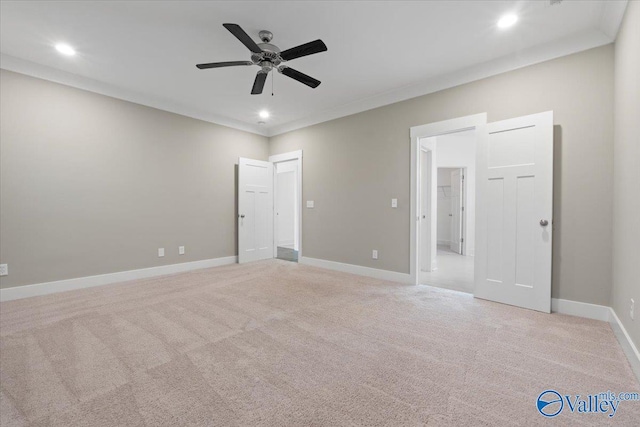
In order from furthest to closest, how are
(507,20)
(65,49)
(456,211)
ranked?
(456,211) < (65,49) < (507,20)

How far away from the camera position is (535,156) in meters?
2.84

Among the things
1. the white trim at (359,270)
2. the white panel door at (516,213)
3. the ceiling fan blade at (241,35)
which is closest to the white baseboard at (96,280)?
the white trim at (359,270)

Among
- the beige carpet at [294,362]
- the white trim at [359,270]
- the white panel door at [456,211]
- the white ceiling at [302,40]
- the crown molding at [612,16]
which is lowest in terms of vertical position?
the beige carpet at [294,362]

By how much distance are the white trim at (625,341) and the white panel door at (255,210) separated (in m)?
5.05

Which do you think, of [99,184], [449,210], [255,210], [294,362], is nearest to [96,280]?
[99,184]

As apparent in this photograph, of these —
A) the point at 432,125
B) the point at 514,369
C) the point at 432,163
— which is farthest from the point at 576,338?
the point at 432,163

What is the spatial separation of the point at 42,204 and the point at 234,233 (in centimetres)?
272

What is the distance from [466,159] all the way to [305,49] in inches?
226

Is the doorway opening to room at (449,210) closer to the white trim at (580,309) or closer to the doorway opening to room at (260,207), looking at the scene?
the white trim at (580,309)

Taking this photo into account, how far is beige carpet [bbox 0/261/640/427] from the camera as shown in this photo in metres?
1.44

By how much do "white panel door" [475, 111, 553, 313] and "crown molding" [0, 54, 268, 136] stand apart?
14.5 ft

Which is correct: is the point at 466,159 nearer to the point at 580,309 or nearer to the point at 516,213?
the point at 516,213

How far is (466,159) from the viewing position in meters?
6.74

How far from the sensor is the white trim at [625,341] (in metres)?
1.80
